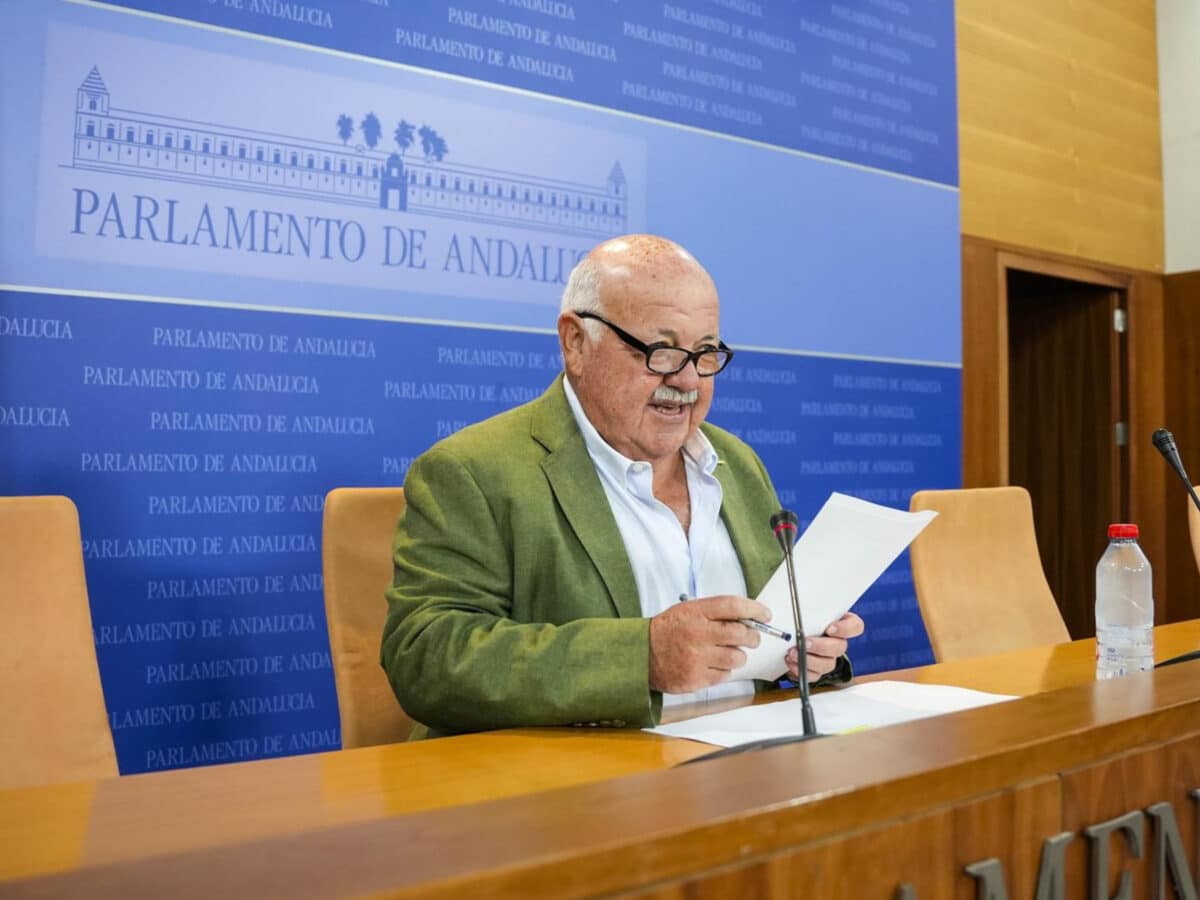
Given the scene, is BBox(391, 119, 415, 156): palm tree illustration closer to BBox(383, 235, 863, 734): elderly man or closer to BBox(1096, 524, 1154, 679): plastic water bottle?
BBox(383, 235, 863, 734): elderly man

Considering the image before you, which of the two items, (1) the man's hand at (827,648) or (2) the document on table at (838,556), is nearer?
(2) the document on table at (838,556)

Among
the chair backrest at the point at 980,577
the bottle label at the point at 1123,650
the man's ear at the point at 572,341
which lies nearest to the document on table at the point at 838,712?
the bottle label at the point at 1123,650

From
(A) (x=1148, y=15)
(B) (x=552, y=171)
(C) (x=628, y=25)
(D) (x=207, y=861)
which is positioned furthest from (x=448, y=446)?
(A) (x=1148, y=15)

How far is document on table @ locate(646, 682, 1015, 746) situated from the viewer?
1327 millimetres

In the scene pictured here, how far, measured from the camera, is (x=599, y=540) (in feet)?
5.33

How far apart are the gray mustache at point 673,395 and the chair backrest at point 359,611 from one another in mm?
517

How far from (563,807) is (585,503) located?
3.39 ft

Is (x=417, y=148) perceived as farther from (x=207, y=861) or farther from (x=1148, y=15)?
(x=1148, y=15)

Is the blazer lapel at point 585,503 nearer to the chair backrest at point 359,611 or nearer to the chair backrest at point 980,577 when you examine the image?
the chair backrest at point 359,611

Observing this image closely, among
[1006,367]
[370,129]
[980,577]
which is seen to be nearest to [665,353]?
[980,577]

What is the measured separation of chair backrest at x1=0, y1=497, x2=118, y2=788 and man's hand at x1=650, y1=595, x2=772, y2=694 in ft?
2.67

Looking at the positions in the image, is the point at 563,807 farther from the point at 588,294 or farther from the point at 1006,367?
the point at 1006,367

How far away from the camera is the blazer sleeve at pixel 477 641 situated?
1.35 metres

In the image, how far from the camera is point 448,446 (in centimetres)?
165
